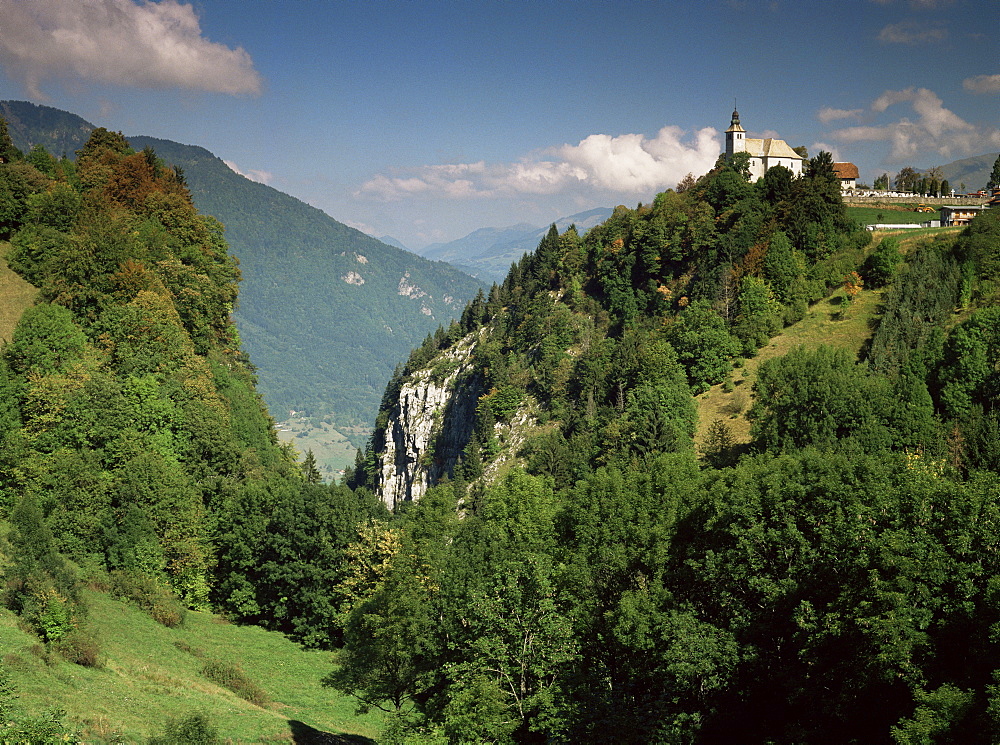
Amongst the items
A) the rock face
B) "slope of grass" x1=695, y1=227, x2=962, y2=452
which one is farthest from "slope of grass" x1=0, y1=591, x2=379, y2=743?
the rock face

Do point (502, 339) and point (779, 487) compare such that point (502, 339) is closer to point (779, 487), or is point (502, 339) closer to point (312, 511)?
point (312, 511)

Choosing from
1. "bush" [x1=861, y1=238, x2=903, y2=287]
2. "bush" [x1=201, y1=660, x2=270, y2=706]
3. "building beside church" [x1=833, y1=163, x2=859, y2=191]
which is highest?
"building beside church" [x1=833, y1=163, x2=859, y2=191]

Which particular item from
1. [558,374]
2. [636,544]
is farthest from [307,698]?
[558,374]

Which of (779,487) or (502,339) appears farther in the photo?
(502,339)

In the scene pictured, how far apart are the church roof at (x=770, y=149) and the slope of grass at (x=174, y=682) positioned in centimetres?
8932

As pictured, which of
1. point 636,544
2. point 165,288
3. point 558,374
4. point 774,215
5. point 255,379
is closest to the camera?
point 636,544

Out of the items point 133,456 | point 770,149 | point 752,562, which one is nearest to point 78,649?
point 133,456

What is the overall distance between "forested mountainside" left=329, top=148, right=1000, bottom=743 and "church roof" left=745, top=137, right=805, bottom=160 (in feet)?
122

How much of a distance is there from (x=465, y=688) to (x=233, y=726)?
8385 mm

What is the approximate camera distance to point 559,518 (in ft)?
116

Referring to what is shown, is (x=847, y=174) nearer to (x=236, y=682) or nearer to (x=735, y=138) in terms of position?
(x=735, y=138)

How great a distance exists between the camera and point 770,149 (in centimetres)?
10494

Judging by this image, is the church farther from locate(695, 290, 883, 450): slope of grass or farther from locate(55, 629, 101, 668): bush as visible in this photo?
locate(55, 629, 101, 668): bush

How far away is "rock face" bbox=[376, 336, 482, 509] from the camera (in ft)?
361
